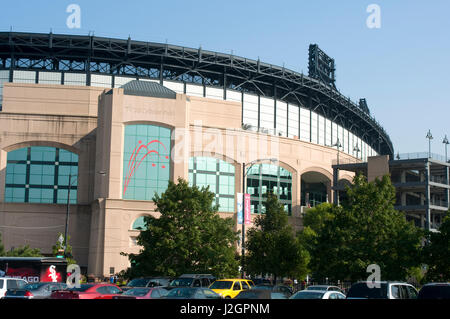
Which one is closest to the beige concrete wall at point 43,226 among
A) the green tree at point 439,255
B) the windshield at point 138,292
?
the green tree at point 439,255

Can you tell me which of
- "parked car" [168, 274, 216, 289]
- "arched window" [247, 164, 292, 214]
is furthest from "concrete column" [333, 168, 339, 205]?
"parked car" [168, 274, 216, 289]

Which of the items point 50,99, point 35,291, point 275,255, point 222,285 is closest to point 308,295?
point 222,285

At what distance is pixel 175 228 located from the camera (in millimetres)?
48312

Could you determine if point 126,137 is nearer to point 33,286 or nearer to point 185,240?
point 185,240

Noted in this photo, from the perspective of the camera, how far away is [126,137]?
74.9 m

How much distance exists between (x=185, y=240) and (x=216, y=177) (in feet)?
111

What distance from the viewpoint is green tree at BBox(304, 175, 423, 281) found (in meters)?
42.5

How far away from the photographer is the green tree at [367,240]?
4253cm

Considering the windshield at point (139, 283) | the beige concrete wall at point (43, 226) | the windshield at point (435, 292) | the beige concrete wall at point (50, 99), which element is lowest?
the windshield at point (139, 283)

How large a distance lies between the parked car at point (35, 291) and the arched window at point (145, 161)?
42257mm

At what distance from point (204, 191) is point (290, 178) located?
130ft

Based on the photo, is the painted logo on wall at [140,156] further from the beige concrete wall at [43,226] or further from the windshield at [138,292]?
the windshield at [138,292]
